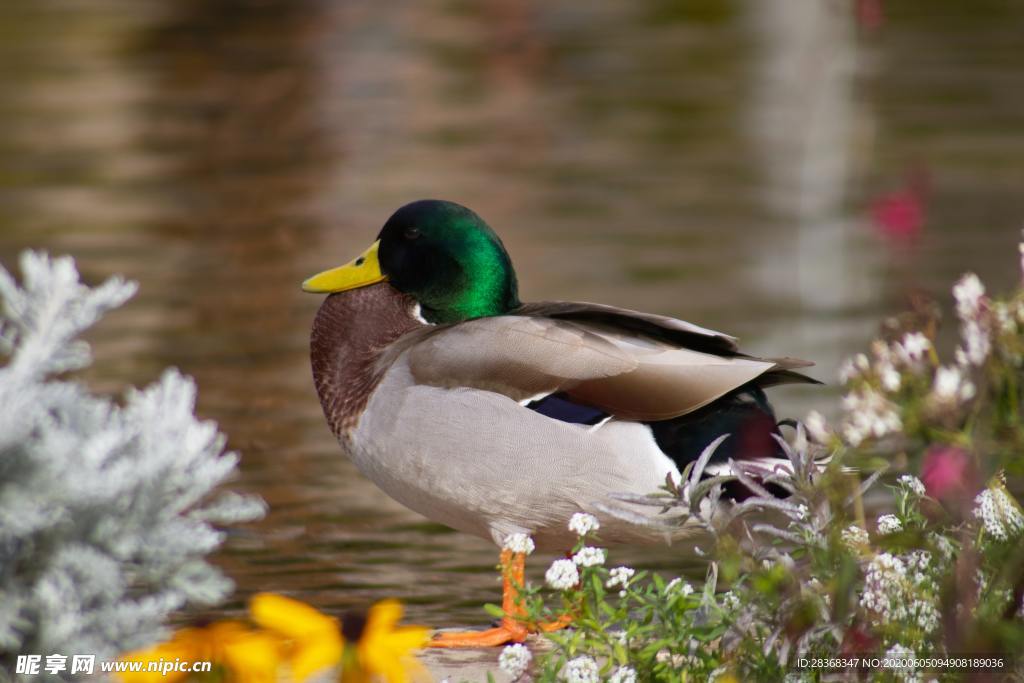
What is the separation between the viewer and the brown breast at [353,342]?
446cm

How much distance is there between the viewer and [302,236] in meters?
10.2

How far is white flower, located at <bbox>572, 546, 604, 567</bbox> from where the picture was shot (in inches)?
124

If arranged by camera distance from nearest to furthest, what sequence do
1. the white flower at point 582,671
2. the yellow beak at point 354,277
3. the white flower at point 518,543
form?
the white flower at point 582,671
the white flower at point 518,543
the yellow beak at point 354,277

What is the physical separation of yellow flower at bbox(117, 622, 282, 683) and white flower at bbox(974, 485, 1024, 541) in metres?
1.12

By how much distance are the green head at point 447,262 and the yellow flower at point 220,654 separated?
6.54 feet

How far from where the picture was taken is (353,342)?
4.61 metres

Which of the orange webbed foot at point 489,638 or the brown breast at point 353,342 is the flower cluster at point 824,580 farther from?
the brown breast at point 353,342

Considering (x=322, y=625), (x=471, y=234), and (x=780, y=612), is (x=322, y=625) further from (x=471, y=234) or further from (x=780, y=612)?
(x=471, y=234)

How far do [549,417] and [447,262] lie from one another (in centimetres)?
66

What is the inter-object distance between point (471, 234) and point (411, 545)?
1.20 m

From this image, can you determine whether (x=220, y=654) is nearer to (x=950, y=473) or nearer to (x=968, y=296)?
(x=950, y=473)

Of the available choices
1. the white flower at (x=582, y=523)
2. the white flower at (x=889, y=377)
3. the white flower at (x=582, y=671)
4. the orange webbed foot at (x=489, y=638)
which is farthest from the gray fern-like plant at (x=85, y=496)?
the white flower at (x=889, y=377)

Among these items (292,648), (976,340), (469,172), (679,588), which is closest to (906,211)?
(976,340)

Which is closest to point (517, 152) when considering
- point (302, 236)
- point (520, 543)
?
point (302, 236)
